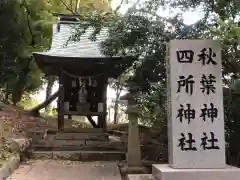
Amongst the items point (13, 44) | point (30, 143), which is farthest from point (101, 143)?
point (13, 44)

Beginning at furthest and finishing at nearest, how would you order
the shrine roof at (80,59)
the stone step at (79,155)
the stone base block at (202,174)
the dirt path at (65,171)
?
1. the shrine roof at (80,59)
2. the stone step at (79,155)
3. the dirt path at (65,171)
4. the stone base block at (202,174)

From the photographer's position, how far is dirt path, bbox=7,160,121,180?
26.1 ft

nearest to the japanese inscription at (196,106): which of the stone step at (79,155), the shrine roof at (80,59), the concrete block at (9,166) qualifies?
the concrete block at (9,166)

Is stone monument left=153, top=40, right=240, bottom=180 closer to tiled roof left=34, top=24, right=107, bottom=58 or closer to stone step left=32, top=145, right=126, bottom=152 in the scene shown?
stone step left=32, top=145, right=126, bottom=152

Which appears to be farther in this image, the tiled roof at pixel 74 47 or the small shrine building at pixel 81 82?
the small shrine building at pixel 81 82

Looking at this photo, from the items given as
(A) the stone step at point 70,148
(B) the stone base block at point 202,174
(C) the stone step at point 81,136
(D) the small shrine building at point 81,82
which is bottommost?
(A) the stone step at point 70,148

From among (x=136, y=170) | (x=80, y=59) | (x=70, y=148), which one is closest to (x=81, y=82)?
(x=80, y=59)

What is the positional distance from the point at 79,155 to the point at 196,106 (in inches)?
213

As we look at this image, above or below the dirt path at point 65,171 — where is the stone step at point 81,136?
above

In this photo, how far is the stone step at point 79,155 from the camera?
1022 cm

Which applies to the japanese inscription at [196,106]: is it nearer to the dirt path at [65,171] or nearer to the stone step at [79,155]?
the dirt path at [65,171]

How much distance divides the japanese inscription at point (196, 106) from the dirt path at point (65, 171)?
2772 mm

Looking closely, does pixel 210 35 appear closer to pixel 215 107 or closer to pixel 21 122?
pixel 215 107

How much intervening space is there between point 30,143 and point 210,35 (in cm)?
622
